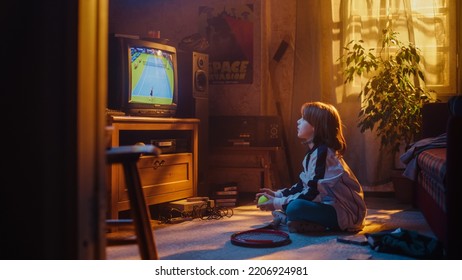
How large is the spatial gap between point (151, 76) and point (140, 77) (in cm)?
9

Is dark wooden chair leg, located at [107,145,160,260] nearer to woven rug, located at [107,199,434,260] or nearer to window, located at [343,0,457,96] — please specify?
woven rug, located at [107,199,434,260]

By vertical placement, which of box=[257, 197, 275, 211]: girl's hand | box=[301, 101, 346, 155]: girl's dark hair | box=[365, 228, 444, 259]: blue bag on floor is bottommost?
box=[365, 228, 444, 259]: blue bag on floor

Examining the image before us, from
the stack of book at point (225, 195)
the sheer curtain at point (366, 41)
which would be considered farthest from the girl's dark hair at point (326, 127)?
the sheer curtain at point (366, 41)

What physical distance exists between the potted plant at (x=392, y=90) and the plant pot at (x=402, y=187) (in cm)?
18

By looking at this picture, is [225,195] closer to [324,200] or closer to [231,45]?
[324,200]

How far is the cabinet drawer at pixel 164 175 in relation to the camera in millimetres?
2555

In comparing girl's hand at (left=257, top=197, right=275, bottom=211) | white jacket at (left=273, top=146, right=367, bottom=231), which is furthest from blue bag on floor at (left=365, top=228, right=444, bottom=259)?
girl's hand at (left=257, top=197, right=275, bottom=211)

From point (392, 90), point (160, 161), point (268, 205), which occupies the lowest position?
point (268, 205)

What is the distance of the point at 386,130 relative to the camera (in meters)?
3.41

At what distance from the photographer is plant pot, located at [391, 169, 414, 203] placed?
10.6 feet

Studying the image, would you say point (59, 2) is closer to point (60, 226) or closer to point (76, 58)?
point (76, 58)

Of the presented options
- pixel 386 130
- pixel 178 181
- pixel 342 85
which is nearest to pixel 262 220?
pixel 178 181

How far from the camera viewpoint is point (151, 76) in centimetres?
279

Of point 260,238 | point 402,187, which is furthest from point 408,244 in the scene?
point 402,187
